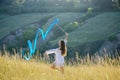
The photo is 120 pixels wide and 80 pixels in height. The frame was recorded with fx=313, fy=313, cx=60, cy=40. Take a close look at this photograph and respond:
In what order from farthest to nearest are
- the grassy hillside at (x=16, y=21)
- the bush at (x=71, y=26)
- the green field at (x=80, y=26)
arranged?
the grassy hillside at (x=16, y=21) < the bush at (x=71, y=26) < the green field at (x=80, y=26)

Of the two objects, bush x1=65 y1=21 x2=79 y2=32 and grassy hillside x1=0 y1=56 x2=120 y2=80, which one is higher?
grassy hillside x1=0 y1=56 x2=120 y2=80

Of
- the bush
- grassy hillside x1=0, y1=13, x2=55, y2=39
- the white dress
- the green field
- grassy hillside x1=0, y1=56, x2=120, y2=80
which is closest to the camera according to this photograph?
grassy hillside x1=0, y1=56, x2=120, y2=80

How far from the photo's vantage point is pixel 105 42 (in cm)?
3206

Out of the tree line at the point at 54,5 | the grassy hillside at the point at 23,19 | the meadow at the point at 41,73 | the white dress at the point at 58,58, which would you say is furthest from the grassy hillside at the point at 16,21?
the meadow at the point at 41,73

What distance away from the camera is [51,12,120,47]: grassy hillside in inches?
1359

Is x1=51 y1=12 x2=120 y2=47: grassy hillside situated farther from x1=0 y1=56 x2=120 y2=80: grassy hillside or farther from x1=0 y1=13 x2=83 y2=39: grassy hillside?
x1=0 y1=56 x2=120 y2=80: grassy hillside

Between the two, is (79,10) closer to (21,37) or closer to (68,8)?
(68,8)

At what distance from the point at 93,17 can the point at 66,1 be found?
735 cm

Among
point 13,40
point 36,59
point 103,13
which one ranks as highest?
point 36,59

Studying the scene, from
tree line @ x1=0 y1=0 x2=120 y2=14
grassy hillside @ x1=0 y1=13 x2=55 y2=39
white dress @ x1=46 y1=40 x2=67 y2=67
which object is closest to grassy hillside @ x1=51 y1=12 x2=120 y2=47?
tree line @ x1=0 y1=0 x2=120 y2=14

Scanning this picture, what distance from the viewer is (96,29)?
1513 inches

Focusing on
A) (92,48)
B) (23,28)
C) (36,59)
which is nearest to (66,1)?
(23,28)

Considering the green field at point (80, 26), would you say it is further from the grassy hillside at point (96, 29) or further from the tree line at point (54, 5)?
the tree line at point (54, 5)

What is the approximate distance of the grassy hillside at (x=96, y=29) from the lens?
3453cm
